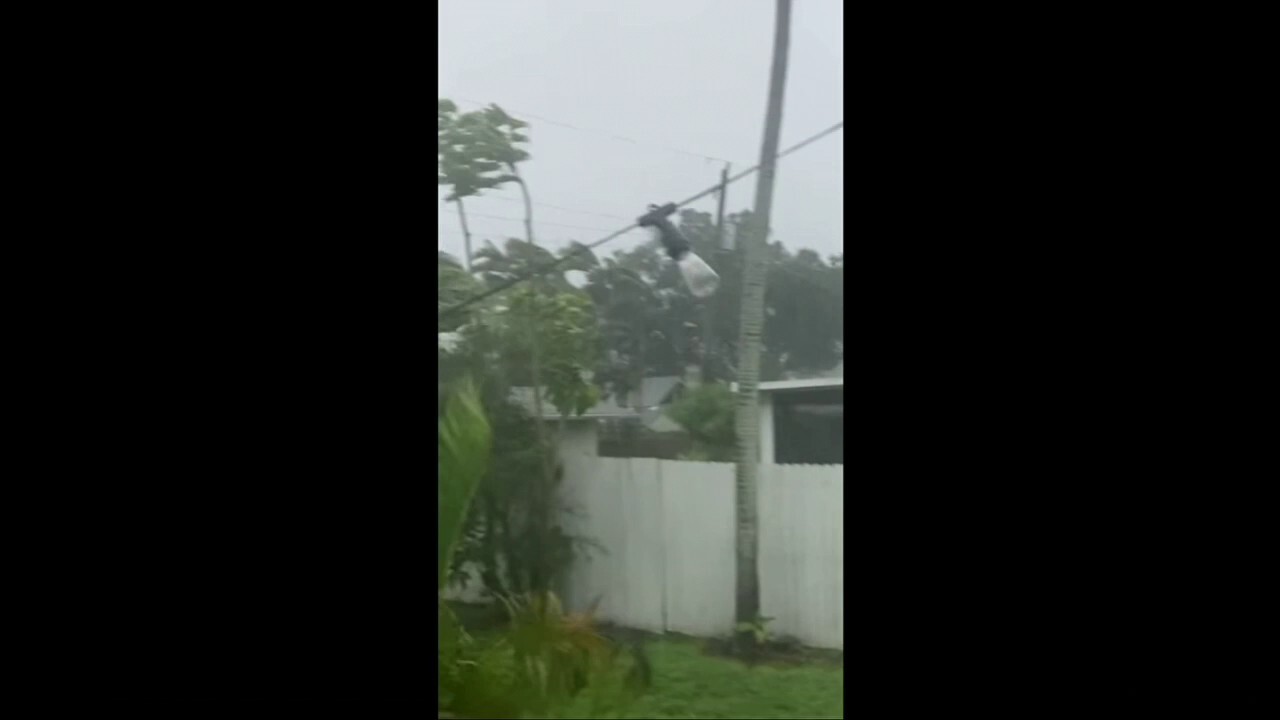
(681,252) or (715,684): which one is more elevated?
(681,252)

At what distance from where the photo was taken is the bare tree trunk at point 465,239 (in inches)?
95.3

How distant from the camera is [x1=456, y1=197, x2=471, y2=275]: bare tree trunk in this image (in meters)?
2.42

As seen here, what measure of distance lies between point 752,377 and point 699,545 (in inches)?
17.6

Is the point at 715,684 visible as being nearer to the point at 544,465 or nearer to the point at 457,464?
the point at 544,465

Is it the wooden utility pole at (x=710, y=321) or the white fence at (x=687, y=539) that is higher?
the wooden utility pole at (x=710, y=321)

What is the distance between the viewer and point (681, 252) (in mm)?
2467

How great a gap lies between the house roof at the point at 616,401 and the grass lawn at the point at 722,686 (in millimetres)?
583

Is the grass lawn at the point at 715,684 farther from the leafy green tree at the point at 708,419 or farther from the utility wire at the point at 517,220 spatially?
the utility wire at the point at 517,220

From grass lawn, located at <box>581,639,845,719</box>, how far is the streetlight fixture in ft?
2.97

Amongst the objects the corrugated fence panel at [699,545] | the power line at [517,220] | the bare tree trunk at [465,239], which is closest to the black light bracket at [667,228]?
the power line at [517,220]

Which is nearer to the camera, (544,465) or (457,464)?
(457,464)

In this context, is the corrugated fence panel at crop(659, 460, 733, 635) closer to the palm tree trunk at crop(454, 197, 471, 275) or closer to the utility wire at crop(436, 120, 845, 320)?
the utility wire at crop(436, 120, 845, 320)

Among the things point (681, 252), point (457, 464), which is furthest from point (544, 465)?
point (681, 252)
